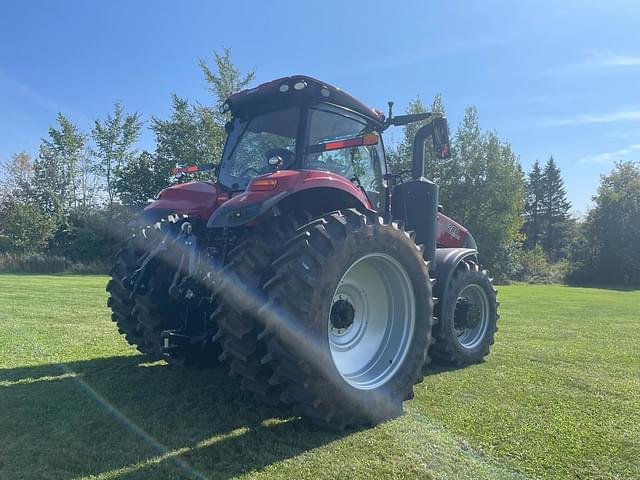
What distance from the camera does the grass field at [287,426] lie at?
9.08 ft

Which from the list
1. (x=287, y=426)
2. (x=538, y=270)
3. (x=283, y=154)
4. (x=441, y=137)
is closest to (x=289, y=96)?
(x=283, y=154)

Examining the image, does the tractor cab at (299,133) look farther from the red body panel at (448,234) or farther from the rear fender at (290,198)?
the red body panel at (448,234)

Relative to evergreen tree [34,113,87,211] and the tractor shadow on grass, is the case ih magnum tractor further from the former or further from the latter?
evergreen tree [34,113,87,211]

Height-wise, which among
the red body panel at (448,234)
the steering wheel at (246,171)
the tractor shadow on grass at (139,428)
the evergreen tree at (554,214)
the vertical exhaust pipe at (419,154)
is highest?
the evergreen tree at (554,214)

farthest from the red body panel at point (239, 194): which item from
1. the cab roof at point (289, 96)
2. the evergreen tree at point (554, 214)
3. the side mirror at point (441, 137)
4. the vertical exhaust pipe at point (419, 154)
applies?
the evergreen tree at point (554, 214)

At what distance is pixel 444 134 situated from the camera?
4.90 m

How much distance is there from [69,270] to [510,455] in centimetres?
3043

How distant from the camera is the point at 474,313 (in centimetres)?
556

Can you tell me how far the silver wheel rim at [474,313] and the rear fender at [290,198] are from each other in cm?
230

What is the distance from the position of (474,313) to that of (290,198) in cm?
304

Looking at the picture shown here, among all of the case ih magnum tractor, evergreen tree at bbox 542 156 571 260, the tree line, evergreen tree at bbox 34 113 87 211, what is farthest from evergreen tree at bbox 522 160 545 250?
the case ih magnum tractor

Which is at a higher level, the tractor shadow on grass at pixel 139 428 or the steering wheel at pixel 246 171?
the steering wheel at pixel 246 171

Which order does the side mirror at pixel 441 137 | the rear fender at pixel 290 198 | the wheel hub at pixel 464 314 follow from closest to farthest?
the rear fender at pixel 290 198 < the side mirror at pixel 441 137 < the wheel hub at pixel 464 314

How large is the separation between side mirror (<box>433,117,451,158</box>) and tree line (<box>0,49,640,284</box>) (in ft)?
76.7
